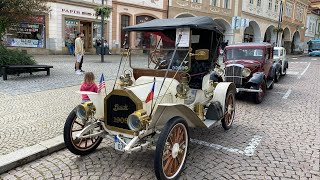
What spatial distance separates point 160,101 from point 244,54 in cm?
688

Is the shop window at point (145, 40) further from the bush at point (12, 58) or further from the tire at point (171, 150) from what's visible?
the bush at point (12, 58)

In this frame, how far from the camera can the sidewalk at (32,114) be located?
4.06 m

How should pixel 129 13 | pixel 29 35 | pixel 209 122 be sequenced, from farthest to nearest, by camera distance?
pixel 129 13 → pixel 29 35 → pixel 209 122

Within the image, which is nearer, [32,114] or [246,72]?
[32,114]

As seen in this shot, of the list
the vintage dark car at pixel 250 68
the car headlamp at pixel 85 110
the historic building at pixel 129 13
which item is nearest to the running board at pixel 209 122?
the car headlamp at pixel 85 110

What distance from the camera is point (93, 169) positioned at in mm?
3744

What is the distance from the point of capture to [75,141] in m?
3.93

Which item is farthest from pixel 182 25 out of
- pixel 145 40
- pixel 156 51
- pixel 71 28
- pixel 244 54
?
pixel 71 28

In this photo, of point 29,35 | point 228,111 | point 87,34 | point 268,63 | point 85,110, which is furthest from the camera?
point 87,34

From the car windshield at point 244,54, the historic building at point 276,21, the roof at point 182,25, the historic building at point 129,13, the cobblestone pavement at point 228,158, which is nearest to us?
the cobblestone pavement at point 228,158

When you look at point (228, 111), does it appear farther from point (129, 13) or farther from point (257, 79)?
point (129, 13)

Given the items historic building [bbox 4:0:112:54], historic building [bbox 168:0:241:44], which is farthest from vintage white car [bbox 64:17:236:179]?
historic building [bbox 168:0:241:44]

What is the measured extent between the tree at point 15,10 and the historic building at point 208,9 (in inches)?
690

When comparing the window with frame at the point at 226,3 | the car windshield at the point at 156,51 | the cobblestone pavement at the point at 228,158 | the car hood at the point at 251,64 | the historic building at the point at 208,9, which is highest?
the window with frame at the point at 226,3
